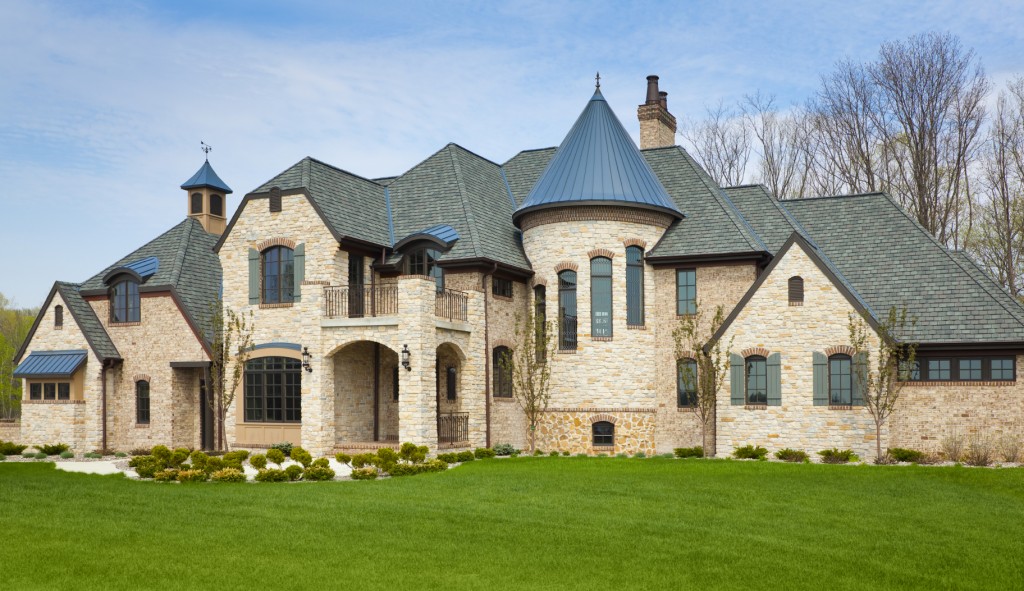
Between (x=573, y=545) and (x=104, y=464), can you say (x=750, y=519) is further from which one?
(x=104, y=464)

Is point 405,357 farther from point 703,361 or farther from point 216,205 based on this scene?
point 216,205

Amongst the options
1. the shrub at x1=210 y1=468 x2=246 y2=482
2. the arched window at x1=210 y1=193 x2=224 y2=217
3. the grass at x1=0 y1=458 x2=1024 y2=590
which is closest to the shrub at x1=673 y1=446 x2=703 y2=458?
the grass at x1=0 y1=458 x2=1024 y2=590

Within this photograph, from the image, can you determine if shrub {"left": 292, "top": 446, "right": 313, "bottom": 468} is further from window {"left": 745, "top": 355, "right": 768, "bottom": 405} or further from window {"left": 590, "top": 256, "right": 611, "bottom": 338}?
window {"left": 745, "top": 355, "right": 768, "bottom": 405}

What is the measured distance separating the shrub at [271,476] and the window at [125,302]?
516 inches

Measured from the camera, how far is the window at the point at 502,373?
28016 mm

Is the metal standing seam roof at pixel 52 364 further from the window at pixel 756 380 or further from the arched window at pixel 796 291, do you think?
the arched window at pixel 796 291

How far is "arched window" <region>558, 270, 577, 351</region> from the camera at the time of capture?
2794 cm

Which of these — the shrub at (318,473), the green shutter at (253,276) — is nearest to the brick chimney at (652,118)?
the green shutter at (253,276)

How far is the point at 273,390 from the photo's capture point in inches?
1071

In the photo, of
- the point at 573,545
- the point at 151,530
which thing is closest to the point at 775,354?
the point at 573,545

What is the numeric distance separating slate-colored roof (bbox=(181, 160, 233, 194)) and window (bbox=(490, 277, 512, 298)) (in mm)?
12978

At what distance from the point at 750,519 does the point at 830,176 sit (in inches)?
1233

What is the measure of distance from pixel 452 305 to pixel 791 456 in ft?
31.3

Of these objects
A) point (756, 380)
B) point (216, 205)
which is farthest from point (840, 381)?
point (216, 205)
